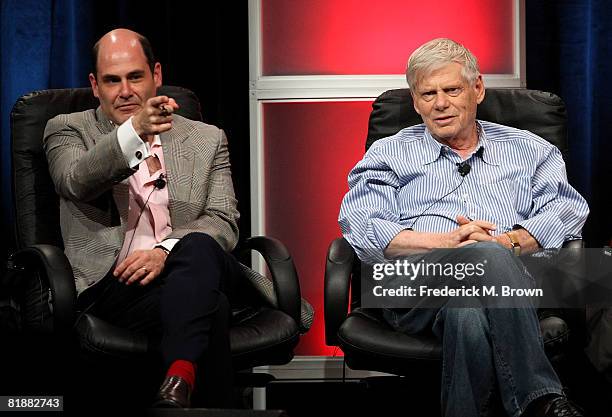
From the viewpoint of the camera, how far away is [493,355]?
2.37 metres

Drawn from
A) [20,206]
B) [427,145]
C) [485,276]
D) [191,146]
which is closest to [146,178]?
[191,146]

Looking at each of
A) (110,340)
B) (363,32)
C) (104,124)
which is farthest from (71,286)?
(363,32)

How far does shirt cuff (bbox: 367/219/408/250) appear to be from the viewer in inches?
108

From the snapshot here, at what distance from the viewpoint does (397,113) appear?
3090 mm

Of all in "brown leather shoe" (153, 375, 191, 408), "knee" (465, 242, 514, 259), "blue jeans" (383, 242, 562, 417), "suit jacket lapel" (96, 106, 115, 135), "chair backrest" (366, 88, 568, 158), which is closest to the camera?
"brown leather shoe" (153, 375, 191, 408)

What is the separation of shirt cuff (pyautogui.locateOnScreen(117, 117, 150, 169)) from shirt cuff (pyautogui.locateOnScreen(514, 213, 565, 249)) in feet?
3.50

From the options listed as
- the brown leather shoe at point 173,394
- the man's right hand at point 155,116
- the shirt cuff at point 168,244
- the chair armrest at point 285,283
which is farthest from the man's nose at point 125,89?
the brown leather shoe at point 173,394

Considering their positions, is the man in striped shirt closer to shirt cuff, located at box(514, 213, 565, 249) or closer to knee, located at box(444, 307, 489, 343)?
shirt cuff, located at box(514, 213, 565, 249)

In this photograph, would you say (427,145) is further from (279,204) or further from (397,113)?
(279,204)

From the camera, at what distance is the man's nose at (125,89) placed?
2.89 m

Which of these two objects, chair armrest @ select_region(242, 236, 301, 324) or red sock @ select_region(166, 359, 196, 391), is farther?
chair armrest @ select_region(242, 236, 301, 324)

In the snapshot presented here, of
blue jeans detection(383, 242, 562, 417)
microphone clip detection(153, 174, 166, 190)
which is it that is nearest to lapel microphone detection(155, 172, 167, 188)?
microphone clip detection(153, 174, 166, 190)

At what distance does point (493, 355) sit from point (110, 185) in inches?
43.8

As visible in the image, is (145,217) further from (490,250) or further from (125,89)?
(490,250)
